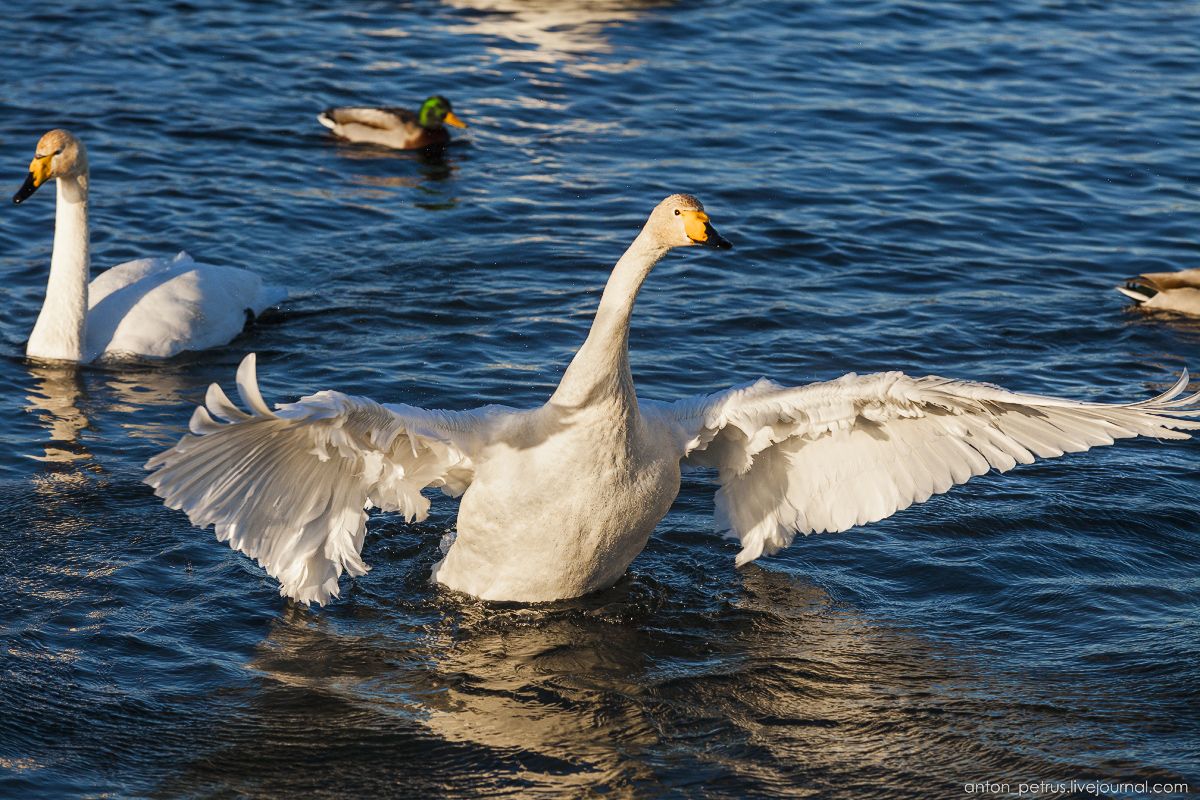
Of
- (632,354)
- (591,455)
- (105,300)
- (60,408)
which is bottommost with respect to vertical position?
(60,408)

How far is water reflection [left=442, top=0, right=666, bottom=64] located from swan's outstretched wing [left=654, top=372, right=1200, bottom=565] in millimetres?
12670

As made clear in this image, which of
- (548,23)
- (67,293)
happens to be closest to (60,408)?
(67,293)

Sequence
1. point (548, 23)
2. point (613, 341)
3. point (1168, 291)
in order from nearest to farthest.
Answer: point (613, 341), point (1168, 291), point (548, 23)

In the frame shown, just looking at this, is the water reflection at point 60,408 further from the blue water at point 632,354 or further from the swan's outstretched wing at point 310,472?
the swan's outstretched wing at point 310,472

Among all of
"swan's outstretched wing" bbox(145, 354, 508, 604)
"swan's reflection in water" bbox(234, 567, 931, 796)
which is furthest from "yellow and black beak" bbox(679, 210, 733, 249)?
"swan's reflection in water" bbox(234, 567, 931, 796)

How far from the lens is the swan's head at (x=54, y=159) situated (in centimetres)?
1045

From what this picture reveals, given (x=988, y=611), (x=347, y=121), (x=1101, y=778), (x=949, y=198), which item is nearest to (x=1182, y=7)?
(x=949, y=198)

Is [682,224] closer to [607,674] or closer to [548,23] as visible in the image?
[607,674]

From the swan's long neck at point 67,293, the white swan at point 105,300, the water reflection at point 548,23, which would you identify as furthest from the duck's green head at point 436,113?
the swan's long neck at point 67,293

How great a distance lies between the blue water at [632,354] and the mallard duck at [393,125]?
1.19ft

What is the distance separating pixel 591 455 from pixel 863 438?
5.63 ft

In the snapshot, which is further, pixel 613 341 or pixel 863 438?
pixel 863 438

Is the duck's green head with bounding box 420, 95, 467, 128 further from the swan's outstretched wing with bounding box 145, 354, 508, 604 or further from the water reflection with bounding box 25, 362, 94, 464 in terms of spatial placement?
the swan's outstretched wing with bounding box 145, 354, 508, 604

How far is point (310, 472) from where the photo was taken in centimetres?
643
